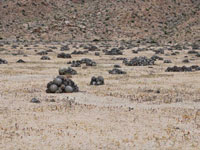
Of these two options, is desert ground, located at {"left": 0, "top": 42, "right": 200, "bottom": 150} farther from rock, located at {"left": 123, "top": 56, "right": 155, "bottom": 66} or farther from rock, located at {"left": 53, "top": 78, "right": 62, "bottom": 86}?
rock, located at {"left": 123, "top": 56, "right": 155, "bottom": 66}

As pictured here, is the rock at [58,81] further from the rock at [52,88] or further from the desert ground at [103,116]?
the desert ground at [103,116]

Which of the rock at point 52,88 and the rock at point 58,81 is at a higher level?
the rock at point 58,81

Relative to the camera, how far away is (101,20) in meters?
95.9

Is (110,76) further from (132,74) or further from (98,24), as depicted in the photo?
(98,24)

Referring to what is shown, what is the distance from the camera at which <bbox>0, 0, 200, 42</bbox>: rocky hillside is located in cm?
8806

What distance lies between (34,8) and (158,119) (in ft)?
295

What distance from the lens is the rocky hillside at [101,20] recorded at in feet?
289

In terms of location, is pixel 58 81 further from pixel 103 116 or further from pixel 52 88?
pixel 103 116

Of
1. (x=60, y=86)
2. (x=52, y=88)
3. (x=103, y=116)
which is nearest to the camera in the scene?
(x=103, y=116)

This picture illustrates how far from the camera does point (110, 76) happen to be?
27.8 meters

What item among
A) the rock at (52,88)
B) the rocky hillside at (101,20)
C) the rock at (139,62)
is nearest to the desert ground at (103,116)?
the rock at (52,88)

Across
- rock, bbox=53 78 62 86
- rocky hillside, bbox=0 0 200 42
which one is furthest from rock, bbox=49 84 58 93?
rocky hillside, bbox=0 0 200 42

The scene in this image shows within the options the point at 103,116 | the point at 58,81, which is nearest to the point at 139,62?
the point at 58,81

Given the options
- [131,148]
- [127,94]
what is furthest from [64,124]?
[127,94]
